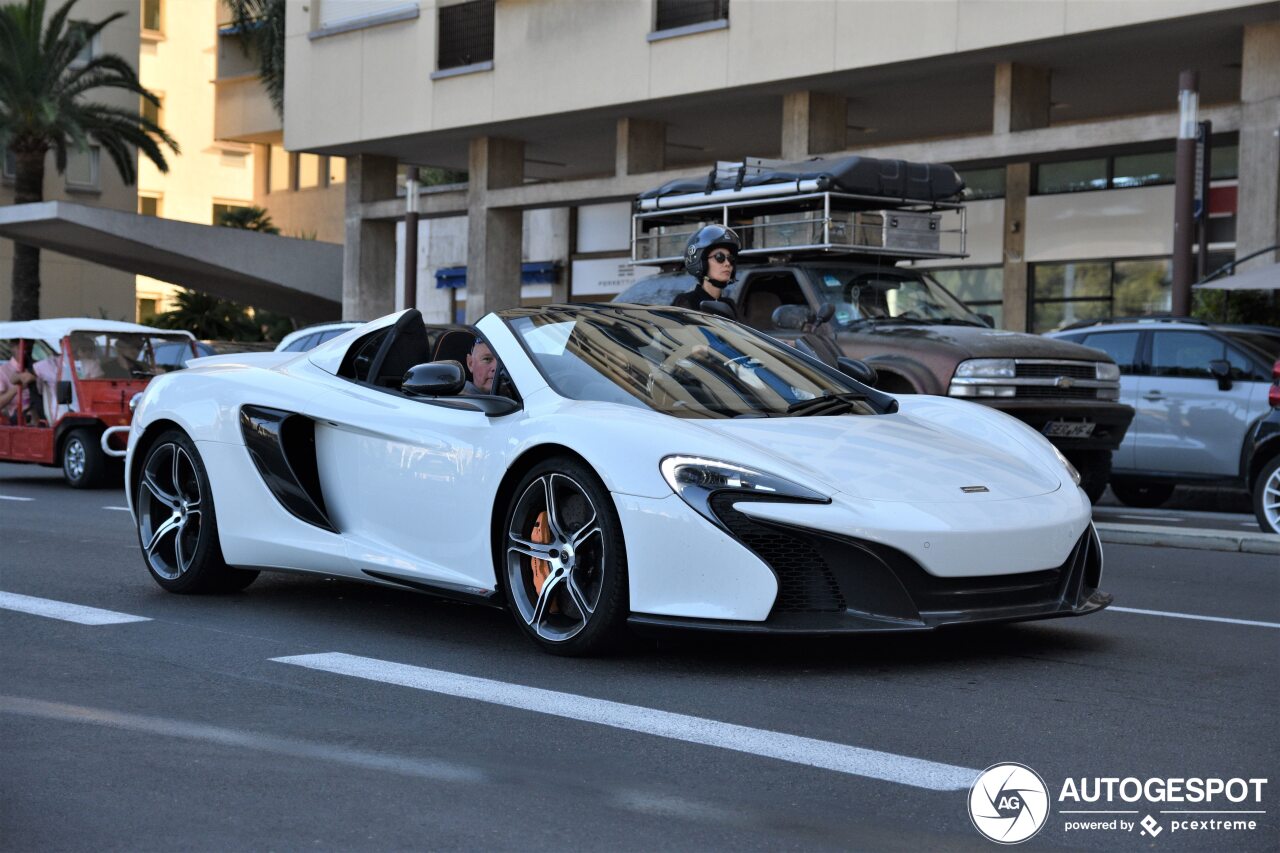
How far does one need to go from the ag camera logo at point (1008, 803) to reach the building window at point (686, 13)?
86.3 feet

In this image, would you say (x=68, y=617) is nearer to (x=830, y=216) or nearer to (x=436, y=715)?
(x=436, y=715)

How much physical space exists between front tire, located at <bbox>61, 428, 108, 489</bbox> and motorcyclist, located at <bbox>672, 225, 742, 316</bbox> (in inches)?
363

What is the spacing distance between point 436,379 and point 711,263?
3201 mm

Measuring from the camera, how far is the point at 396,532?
676cm

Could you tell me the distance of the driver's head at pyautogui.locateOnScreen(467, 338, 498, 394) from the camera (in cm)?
699

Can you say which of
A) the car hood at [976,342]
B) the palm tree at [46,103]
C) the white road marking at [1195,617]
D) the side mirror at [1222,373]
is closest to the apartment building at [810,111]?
the palm tree at [46,103]

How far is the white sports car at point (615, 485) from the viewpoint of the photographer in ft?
18.4

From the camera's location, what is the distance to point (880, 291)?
521 inches

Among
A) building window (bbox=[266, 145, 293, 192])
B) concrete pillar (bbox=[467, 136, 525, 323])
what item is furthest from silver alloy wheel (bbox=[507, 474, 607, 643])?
building window (bbox=[266, 145, 293, 192])

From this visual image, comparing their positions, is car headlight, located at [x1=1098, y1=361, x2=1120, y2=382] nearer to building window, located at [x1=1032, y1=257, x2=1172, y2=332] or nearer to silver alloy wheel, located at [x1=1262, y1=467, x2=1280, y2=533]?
silver alloy wheel, located at [x1=1262, y1=467, x2=1280, y2=533]

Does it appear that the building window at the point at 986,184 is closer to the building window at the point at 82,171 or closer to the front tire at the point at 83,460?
the front tire at the point at 83,460

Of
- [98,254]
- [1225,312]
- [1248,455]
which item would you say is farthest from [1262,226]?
[98,254]

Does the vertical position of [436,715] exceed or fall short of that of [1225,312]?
it falls short

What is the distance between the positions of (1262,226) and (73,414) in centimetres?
1550
